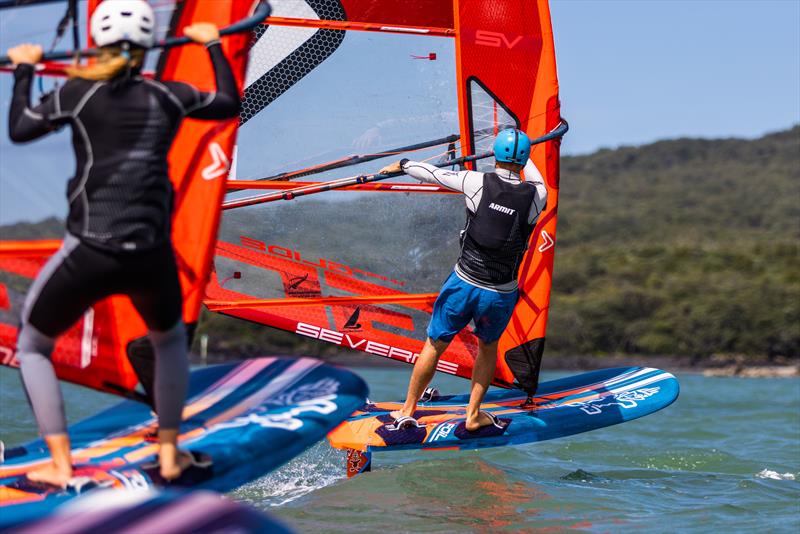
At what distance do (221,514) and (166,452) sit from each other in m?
1.01

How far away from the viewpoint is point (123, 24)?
12.6 ft

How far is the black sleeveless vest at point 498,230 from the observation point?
19.9ft

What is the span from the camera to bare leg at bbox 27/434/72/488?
151 inches

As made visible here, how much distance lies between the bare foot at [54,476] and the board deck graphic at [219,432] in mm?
25

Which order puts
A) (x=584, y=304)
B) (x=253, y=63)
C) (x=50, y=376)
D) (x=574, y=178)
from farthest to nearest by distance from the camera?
(x=574, y=178), (x=584, y=304), (x=253, y=63), (x=50, y=376)

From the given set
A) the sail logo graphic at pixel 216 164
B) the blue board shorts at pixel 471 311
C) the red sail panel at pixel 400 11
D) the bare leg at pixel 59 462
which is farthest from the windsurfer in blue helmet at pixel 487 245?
the bare leg at pixel 59 462

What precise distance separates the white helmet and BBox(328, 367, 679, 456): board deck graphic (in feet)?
10.3

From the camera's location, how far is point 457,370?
24.7 feet

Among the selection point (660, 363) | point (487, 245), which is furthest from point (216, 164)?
point (660, 363)

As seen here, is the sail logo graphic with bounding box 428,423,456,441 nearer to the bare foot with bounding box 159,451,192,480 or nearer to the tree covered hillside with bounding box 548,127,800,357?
the bare foot with bounding box 159,451,192,480

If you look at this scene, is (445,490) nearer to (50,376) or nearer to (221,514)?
(50,376)

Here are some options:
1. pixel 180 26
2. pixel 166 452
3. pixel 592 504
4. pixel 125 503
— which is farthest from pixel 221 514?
pixel 592 504

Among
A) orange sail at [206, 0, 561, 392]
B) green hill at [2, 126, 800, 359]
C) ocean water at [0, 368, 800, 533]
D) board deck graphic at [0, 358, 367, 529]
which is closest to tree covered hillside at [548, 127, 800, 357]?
green hill at [2, 126, 800, 359]

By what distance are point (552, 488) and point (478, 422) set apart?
968 mm
